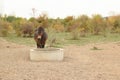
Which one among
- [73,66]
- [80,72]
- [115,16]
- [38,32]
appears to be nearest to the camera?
[80,72]

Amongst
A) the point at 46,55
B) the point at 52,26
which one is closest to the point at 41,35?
the point at 46,55

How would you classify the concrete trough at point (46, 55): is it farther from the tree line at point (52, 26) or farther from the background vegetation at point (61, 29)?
the tree line at point (52, 26)

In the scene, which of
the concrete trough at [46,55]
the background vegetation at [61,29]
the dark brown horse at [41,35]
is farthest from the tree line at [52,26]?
the concrete trough at [46,55]

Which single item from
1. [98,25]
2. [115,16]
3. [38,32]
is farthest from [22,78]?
[115,16]

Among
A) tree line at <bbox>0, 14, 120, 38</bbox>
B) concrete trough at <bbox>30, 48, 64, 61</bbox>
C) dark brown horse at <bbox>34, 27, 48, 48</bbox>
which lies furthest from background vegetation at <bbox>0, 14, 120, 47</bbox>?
concrete trough at <bbox>30, 48, 64, 61</bbox>

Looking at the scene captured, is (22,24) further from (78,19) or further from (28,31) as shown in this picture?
(78,19)

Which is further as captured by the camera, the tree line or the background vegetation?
the tree line

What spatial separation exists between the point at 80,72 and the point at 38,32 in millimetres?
5129

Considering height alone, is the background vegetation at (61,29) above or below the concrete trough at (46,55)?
above

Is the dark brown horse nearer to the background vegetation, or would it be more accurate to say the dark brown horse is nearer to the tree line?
the background vegetation

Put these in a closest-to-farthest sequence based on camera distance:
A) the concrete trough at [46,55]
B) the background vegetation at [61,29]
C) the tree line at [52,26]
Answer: the concrete trough at [46,55] → the background vegetation at [61,29] → the tree line at [52,26]

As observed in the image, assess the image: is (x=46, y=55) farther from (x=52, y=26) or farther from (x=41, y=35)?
(x=52, y=26)

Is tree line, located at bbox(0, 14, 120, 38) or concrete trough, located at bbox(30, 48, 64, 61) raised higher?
tree line, located at bbox(0, 14, 120, 38)

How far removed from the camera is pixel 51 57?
13.2 meters
